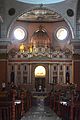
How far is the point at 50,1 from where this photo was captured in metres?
40.4

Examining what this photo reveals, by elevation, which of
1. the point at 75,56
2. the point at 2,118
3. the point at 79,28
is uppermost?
the point at 79,28

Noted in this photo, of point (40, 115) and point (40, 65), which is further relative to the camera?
point (40, 65)

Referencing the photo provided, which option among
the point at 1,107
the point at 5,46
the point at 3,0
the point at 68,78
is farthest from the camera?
the point at 68,78

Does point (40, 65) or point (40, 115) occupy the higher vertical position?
point (40, 65)

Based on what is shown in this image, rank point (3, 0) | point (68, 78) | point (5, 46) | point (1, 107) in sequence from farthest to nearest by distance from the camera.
Answer: point (68, 78)
point (5, 46)
point (3, 0)
point (1, 107)

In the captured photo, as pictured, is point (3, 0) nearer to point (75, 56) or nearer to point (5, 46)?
point (5, 46)

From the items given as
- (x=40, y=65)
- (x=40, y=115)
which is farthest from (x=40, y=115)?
(x=40, y=65)

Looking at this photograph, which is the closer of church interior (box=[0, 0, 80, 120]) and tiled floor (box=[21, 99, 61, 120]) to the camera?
tiled floor (box=[21, 99, 61, 120])

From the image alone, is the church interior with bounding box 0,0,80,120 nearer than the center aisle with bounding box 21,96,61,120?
No

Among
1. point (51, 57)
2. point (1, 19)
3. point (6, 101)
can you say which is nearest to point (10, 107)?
point (6, 101)

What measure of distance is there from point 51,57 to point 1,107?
35.9 metres

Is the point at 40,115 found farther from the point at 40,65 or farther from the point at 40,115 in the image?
the point at 40,65

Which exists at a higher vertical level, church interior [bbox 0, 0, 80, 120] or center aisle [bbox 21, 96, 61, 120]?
church interior [bbox 0, 0, 80, 120]

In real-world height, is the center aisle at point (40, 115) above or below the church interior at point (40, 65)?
below
